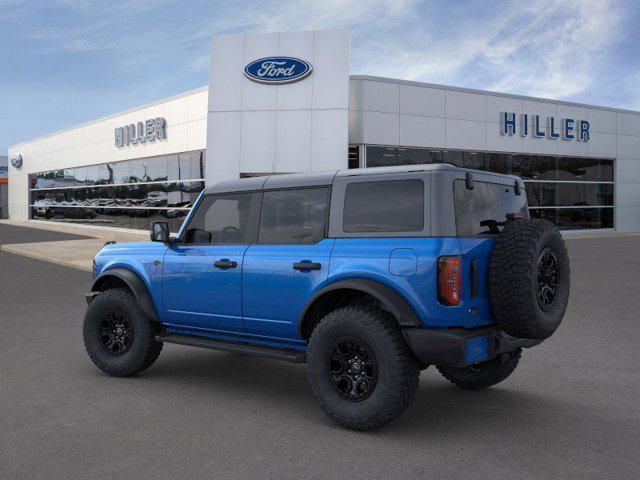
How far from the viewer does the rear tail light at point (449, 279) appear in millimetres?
4320

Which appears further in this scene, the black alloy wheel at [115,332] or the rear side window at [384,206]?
the black alloy wheel at [115,332]

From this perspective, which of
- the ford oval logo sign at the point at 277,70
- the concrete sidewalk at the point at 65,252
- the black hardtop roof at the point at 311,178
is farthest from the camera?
the ford oval logo sign at the point at 277,70

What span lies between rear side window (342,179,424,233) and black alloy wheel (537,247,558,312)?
3.22 ft

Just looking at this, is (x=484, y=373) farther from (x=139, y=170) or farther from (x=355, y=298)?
(x=139, y=170)

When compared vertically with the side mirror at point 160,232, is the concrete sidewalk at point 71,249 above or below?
below

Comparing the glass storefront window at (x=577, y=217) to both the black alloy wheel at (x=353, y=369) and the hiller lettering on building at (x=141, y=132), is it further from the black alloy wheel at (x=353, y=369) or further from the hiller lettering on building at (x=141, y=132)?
the black alloy wheel at (x=353, y=369)

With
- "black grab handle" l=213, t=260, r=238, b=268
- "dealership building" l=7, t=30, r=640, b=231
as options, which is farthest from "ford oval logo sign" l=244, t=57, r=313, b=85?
"black grab handle" l=213, t=260, r=238, b=268

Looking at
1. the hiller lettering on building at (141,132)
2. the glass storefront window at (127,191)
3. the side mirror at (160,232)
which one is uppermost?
the hiller lettering on building at (141,132)

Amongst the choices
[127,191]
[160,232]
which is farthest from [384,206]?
[127,191]

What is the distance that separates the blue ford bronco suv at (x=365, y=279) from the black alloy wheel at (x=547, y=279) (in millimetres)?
17

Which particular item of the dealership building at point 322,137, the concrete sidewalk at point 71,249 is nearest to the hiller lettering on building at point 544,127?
the dealership building at point 322,137

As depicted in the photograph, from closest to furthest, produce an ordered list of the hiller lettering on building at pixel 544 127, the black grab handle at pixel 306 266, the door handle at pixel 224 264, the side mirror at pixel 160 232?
the black grab handle at pixel 306 266 → the door handle at pixel 224 264 → the side mirror at pixel 160 232 → the hiller lettering on building at pixel 544 127

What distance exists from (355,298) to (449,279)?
0.87 metres

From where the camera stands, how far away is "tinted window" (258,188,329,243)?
16.8 feet
